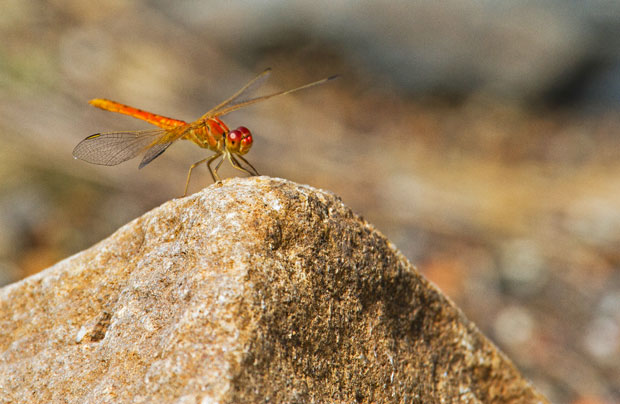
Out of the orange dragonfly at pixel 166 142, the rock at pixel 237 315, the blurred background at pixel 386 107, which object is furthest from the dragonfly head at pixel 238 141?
the blurred background at pixel 386 107

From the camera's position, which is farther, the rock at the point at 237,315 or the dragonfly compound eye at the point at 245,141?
the dragonfly compound eye at the point at 245,141

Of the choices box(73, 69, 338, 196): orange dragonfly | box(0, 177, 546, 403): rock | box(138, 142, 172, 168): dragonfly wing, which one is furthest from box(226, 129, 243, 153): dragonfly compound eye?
box(0, 177, 546, 403): rock

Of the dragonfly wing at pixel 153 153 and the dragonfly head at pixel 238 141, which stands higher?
the dragonfly head at pixel 238 141

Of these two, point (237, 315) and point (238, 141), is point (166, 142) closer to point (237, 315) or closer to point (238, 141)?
point (238, 141)

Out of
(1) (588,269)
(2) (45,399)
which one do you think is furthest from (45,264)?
(1) (588,269)

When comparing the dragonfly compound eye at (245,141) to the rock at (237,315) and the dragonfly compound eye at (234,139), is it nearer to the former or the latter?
the dragonfly compound eye at (234,139)

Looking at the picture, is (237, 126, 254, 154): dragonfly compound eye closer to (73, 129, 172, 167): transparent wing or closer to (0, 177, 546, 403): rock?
(73, 129, 172, 167): transparent wing
